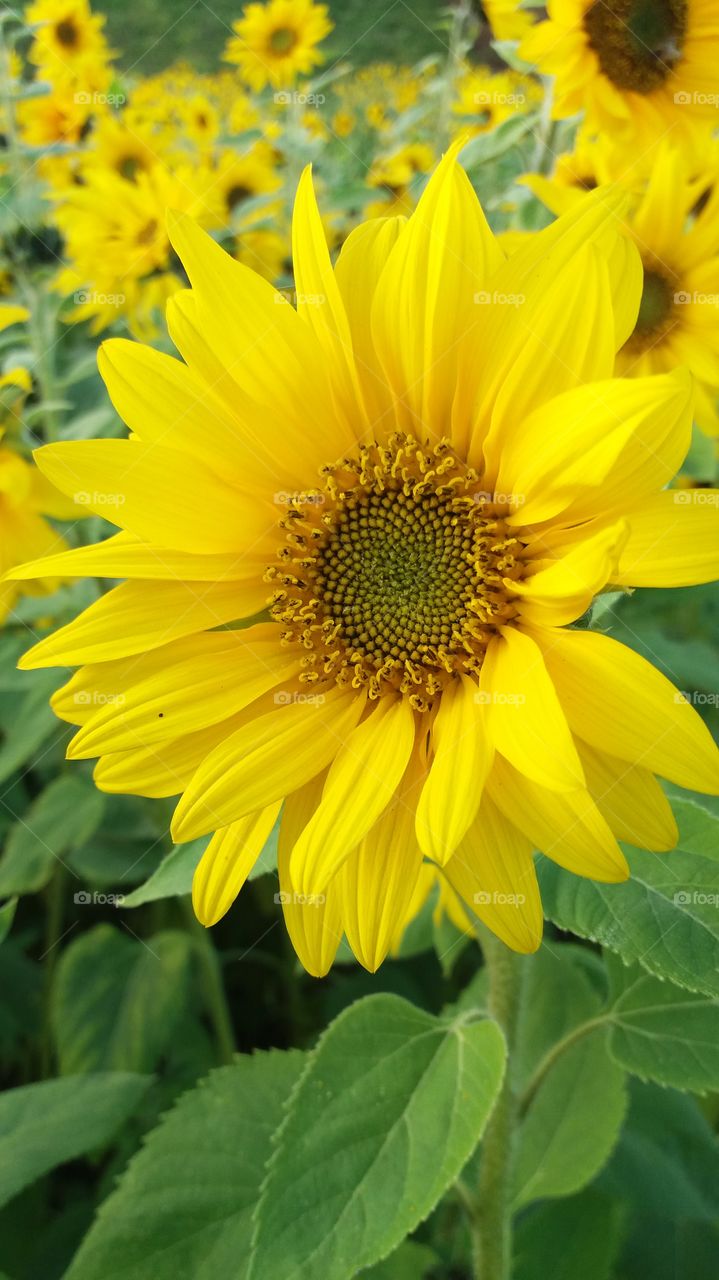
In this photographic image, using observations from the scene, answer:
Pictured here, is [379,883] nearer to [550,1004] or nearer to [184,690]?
[184,690]

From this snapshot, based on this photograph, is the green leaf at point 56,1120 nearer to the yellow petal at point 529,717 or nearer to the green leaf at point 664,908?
the green leaf at point 664,908

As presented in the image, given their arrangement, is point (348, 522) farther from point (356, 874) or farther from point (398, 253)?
point (356, 874)

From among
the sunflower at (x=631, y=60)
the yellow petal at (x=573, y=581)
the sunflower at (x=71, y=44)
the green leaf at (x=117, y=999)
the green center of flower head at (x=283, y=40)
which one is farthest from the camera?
the green center of flower head at (x=283, y=40)

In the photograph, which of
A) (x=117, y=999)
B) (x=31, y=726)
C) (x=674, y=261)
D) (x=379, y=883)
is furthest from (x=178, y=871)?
(x=674, y=261)

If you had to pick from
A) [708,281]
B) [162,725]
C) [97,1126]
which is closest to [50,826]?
[97,1126]

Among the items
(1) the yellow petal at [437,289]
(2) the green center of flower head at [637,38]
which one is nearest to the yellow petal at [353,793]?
(1) the yellow petal at [437,289]

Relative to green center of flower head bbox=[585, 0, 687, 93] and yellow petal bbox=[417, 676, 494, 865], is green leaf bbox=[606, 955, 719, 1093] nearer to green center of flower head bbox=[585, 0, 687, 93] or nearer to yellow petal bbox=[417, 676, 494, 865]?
yellow petal bbox=[417, 676, 494, 865]
